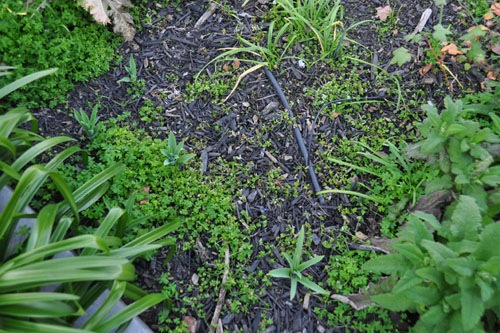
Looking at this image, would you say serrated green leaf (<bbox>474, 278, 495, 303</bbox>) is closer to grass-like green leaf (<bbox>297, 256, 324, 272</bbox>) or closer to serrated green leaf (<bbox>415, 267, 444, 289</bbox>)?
serrated green leaf (<bbox>415, 267, 444, 289</bbox>)

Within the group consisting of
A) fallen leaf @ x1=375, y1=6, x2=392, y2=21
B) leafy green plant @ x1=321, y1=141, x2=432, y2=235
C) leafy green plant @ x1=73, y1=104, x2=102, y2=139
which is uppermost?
leafy green plant @ x1=73, y1=104, x2=102, y2=139

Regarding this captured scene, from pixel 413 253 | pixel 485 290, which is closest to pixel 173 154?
pixel 413 253

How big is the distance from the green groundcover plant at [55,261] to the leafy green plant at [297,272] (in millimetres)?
659

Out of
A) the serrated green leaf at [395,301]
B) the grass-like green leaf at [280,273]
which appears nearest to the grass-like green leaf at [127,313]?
the grass-like green leaf at [280,273]

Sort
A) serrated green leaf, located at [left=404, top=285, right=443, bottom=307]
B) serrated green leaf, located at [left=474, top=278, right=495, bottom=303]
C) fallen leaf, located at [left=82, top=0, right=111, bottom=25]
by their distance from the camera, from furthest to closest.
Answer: fallen leaf, located at [left=82, top=0, right=111, bottom=25] → serrated green leaf, located at [left=404, top=285, right=443, bottom=307] → serrated green leaf, located at [left=474, top=278, right=495, bottom=303]

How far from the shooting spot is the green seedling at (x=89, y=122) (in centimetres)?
289

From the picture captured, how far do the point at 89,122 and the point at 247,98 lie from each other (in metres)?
1.13

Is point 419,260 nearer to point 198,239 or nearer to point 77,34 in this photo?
point 198,239

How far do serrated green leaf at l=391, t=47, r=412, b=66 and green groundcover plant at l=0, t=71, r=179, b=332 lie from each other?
2.04m

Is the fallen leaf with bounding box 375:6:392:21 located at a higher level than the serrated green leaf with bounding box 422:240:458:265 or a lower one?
higher

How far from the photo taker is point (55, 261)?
1959mm

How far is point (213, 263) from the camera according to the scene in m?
2.64

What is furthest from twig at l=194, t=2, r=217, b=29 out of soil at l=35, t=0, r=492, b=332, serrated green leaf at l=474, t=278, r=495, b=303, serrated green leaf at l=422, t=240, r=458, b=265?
serrated green leaf at l=474, t=278, r=495, b=303

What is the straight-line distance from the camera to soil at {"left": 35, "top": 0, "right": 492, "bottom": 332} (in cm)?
260
